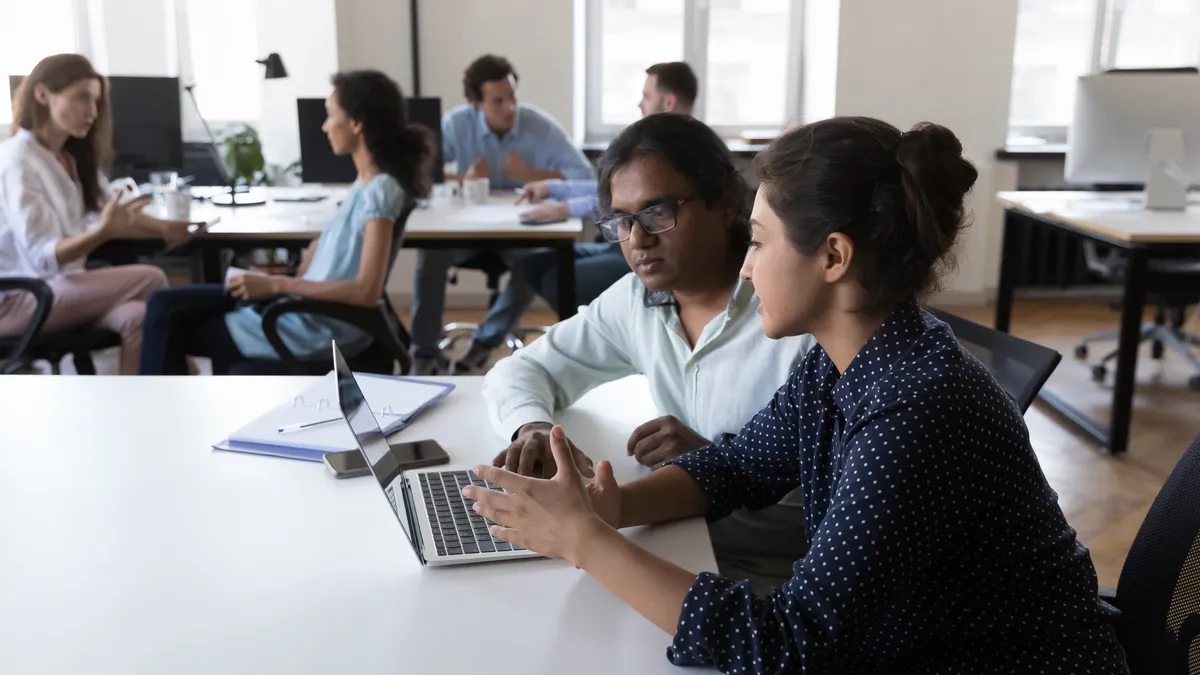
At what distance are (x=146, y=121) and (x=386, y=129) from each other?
5.23 ft

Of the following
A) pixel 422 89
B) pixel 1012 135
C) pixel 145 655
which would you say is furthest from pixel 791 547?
pixel 1012 135

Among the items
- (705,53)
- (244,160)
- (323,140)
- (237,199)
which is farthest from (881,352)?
(705,53)

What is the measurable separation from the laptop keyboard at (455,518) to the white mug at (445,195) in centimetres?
270

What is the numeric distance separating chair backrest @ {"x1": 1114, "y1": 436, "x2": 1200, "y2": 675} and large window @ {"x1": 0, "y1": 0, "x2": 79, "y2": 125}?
18.5 ft

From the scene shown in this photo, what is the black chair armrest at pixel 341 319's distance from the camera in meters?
2.71

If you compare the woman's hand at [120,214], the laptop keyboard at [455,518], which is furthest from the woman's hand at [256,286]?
the laptop keyboard at [455,518]

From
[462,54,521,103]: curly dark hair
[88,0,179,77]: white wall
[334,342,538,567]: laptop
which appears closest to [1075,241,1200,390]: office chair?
[462,54,521,103]: curly dark hair

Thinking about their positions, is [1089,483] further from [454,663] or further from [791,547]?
[454,663]

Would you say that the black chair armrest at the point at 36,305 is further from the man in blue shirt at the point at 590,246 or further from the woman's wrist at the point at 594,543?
the woman's wrist at the point at 594,543

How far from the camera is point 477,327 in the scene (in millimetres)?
4633

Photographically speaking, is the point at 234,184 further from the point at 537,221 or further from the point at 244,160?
the point at 537,221

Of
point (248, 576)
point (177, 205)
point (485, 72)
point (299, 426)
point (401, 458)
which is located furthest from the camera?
point (485, 72)

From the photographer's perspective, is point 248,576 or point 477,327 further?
point 477,327

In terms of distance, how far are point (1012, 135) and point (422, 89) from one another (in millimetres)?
3170
